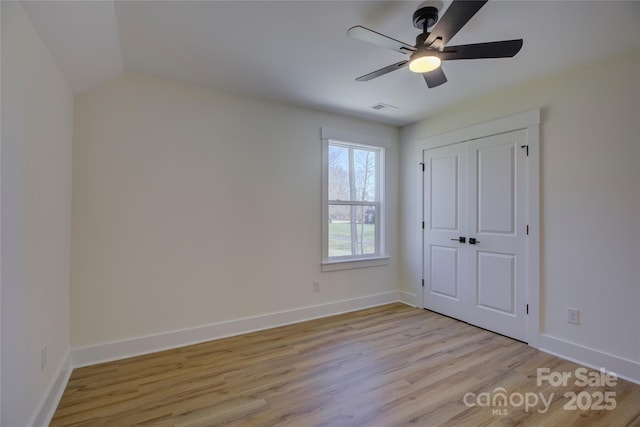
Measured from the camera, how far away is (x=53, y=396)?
1.95 m

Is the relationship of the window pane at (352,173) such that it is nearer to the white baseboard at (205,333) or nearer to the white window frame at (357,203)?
the white window frame at (357,203)

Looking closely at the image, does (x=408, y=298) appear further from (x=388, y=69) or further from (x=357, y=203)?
(x=388, y=69)

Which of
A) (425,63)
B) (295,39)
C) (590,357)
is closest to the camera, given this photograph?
(425,63)

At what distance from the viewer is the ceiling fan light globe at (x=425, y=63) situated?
6.17ft

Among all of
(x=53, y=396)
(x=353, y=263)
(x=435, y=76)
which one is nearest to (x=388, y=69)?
(x=435, y=76)

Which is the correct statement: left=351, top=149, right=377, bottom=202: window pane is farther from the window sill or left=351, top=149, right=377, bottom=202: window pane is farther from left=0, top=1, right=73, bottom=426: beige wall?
left=0, top=1, right=73, bottom=426: beige wall

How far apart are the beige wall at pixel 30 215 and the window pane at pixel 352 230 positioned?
263 centimetres

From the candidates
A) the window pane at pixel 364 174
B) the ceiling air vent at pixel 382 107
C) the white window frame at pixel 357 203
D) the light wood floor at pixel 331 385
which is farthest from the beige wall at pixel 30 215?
the window pane at pixel 364 174

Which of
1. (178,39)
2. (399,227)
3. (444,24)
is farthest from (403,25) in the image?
(399,227)

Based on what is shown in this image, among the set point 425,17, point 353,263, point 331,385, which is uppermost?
point 425,17

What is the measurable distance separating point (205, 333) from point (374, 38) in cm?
286

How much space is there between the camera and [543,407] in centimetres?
199

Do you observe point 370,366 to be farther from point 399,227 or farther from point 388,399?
point 399,227

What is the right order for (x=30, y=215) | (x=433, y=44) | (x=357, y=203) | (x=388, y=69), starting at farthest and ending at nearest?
(x=357, y=203) → (x=388, y=69) → (x=433, y=44) → (x=30, y=215)
